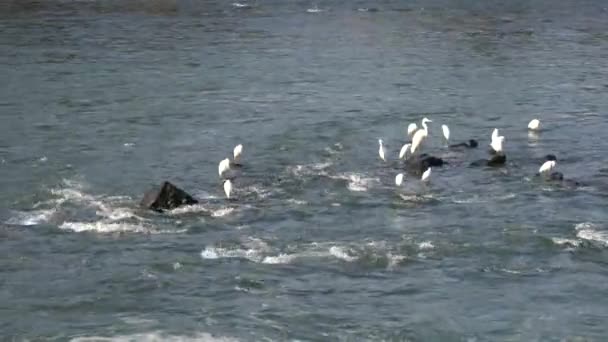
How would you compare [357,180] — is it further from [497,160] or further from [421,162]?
[497,160]

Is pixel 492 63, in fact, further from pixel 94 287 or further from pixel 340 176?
pixel 94 287

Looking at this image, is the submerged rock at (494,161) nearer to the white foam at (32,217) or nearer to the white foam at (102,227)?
the white foam at (102,227)

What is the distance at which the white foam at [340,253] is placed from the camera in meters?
22.8

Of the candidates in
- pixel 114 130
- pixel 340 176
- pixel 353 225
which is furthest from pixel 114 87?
pixel 353 225

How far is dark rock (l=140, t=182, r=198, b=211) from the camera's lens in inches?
997

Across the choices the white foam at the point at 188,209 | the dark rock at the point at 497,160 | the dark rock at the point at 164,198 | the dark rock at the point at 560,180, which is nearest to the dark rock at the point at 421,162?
the dark rock at the point at 497,160

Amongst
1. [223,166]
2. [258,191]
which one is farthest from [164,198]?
[223,166]

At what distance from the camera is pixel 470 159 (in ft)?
100

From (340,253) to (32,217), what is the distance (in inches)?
283

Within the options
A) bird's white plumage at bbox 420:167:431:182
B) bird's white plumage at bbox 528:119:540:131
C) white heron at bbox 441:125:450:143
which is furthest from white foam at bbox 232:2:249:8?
bird's white plumage at bbox 420:167:431:182

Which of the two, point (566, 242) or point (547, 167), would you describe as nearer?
point (566, 242)

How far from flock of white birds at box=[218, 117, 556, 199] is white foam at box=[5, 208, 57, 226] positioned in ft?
13.4

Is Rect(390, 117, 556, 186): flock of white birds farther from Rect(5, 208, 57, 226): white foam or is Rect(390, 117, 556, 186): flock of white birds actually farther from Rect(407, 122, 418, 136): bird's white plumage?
Rect(5, 208, 57, 226): white foam

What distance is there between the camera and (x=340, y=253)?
75.7ft
